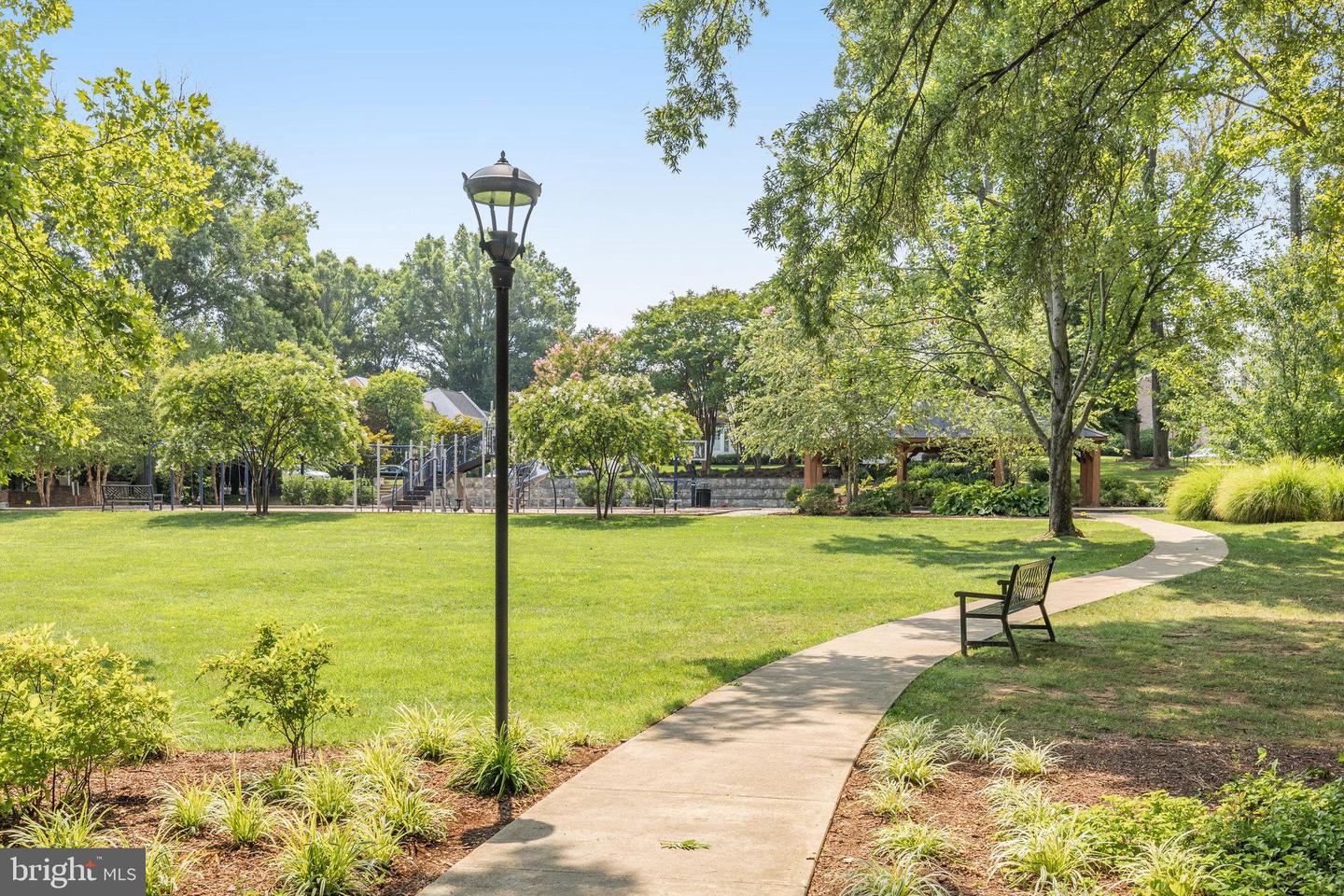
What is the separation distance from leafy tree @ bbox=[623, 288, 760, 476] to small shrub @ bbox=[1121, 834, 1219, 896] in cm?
4221

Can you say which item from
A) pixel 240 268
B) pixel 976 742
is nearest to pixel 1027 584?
pixel 976 742

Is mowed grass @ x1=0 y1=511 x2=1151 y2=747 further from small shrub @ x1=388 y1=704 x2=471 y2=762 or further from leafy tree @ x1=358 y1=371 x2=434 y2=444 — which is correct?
leafy tree @ x1=358 y1=371 x2=434 y2=444

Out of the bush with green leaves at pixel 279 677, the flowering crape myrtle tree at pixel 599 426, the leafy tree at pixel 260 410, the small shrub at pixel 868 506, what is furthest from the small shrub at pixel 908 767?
the leafy tree at pixel 260 410

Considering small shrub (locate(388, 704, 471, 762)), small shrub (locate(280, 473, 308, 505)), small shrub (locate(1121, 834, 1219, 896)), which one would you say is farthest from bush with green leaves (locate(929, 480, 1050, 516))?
small shrub (locate(1121, 834, 1219, 896))

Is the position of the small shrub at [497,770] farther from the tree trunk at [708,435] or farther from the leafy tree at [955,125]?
the tree trunk at [708,435]

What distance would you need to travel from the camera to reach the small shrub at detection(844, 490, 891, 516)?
29.9 m

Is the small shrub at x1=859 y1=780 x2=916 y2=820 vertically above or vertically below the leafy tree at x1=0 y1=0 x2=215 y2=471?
below

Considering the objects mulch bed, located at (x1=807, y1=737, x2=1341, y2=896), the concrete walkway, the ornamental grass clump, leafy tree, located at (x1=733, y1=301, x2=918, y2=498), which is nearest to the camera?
the concrete walkway

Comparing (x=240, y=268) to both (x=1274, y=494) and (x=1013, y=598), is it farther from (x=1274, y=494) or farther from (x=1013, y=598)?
(x=1013, y=598)

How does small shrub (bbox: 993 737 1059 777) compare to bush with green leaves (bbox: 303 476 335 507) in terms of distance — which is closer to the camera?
small shrub (bbox: 993 737 1059 777)

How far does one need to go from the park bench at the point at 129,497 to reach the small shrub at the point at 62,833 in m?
31.3

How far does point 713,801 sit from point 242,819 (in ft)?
7.32

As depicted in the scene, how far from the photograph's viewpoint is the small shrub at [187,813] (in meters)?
4.69

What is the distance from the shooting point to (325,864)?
410 centimetres
